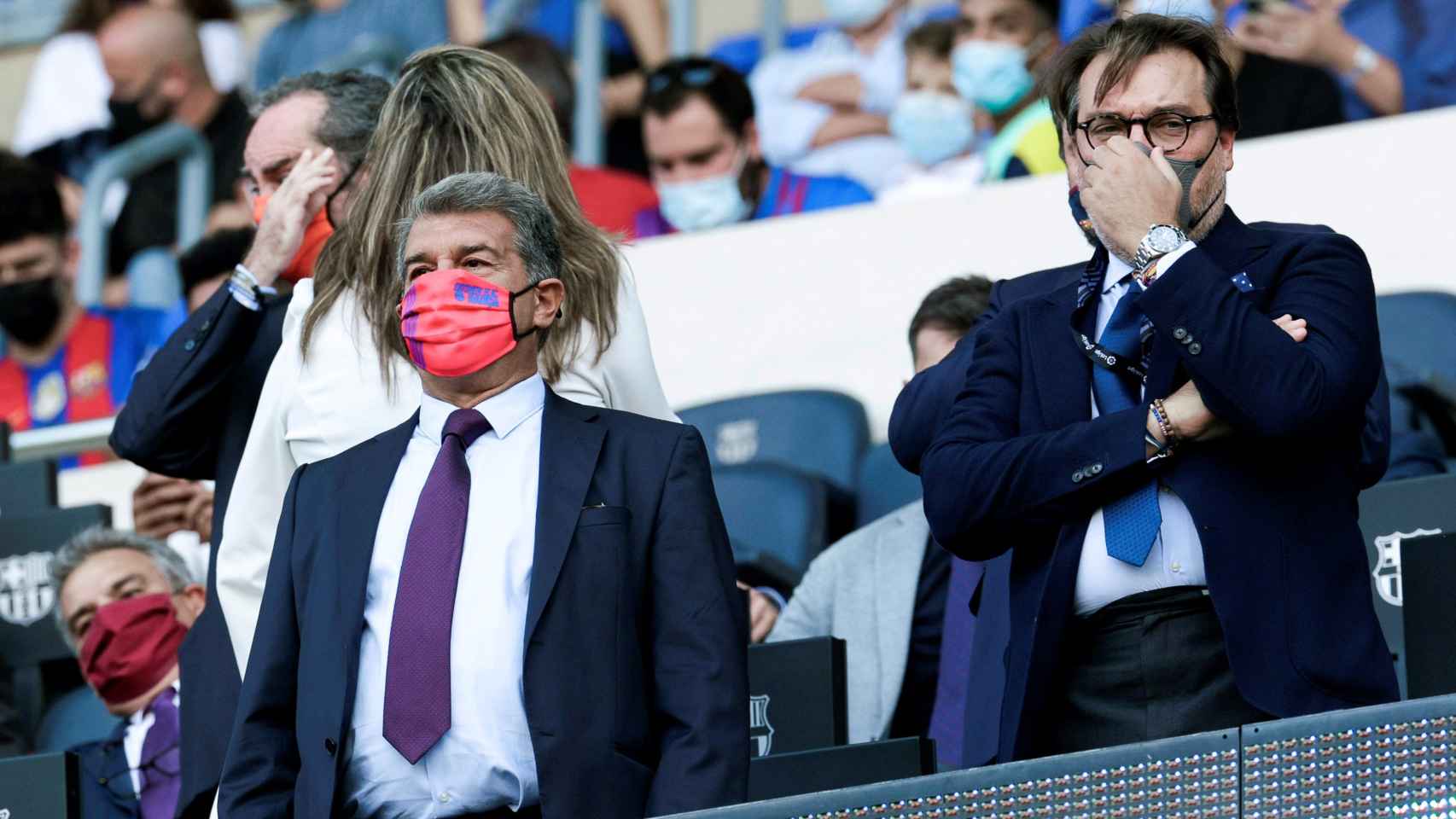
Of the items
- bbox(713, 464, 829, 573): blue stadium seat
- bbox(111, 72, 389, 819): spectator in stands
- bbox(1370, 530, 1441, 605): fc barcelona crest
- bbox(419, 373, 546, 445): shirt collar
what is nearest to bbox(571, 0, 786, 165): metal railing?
bbox(713, 464, 829, 573): blue stadium seat

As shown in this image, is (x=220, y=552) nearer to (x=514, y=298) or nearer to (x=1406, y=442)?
(x=514, y=298)

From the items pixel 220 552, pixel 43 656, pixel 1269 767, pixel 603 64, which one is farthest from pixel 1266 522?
pixel 603 64

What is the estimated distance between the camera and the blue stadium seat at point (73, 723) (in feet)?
18.3

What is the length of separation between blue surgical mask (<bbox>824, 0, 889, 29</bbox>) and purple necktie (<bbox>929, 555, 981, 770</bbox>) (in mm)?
3621

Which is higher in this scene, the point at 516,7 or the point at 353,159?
the point at 516,7

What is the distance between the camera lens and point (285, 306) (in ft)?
12.5

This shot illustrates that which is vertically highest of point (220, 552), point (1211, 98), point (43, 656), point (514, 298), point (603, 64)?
point (603, 64)

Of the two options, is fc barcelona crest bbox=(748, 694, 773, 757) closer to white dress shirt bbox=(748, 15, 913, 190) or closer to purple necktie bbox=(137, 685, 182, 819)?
purple necktie bbox=(137, 685, 182, 819)

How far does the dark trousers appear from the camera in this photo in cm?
292

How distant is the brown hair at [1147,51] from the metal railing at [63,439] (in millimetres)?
4151

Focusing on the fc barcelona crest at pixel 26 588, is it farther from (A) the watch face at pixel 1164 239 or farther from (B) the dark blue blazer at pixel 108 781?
(A) the watch face at pixel 1164 239

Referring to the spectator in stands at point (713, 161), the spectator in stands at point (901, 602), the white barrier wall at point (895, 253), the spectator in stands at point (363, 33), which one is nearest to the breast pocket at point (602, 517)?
the spectator in stands at point (901, 602)

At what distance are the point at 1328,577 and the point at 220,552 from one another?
1.51 m

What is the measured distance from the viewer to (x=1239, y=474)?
296 cm
